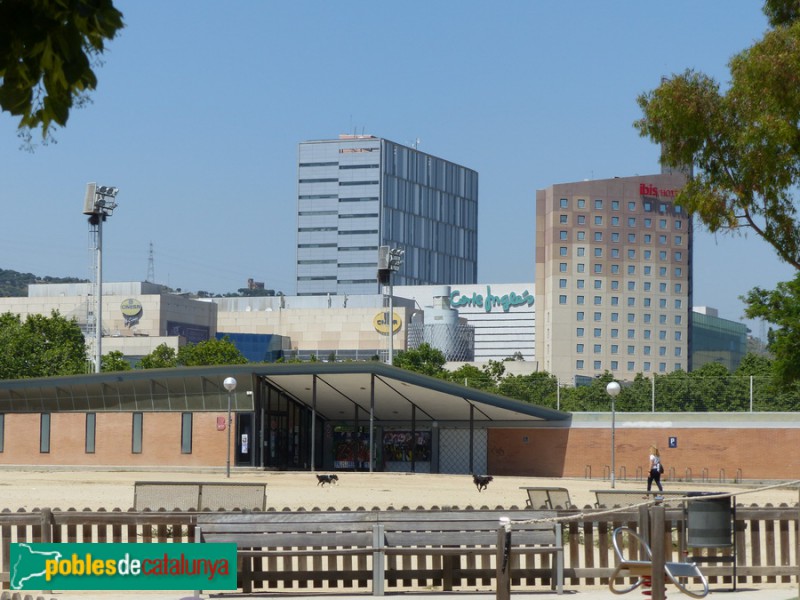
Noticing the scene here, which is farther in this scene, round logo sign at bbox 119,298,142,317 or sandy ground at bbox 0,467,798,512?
round logo sign at bbox 119,298,142,317

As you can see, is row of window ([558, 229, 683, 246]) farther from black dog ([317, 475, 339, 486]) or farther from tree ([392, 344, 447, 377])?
black dog ([317, 475, 339, 486])

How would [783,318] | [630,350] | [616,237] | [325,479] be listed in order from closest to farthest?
[325,479] < [783,318] < [616,237] < [630,350]

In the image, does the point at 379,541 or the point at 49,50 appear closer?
the point at 49,50

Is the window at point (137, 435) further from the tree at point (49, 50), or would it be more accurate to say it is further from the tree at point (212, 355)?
the tree at point (212, 355)

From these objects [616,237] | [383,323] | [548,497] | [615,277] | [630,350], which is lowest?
[548,497]

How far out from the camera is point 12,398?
56.5 meters

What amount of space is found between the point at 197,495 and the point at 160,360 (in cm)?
9512

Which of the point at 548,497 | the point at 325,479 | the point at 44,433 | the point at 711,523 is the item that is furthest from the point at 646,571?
the point at 44,433

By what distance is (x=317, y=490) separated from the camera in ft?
Answer: 128

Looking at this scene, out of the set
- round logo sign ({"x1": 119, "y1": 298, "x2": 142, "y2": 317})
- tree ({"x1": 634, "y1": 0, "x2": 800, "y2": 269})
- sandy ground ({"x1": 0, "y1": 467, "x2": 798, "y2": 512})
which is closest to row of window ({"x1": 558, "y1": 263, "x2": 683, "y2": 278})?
round logo sign ({"x1": 119, "y1": 298, "x2": 142, "y2": 317})

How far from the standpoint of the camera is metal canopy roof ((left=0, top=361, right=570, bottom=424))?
173 feet

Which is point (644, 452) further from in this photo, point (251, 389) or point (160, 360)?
point (160, 360)

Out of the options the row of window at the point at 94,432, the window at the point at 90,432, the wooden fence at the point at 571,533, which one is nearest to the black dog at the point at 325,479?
the row of window at the point at 94,432

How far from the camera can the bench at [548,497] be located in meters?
21.0
